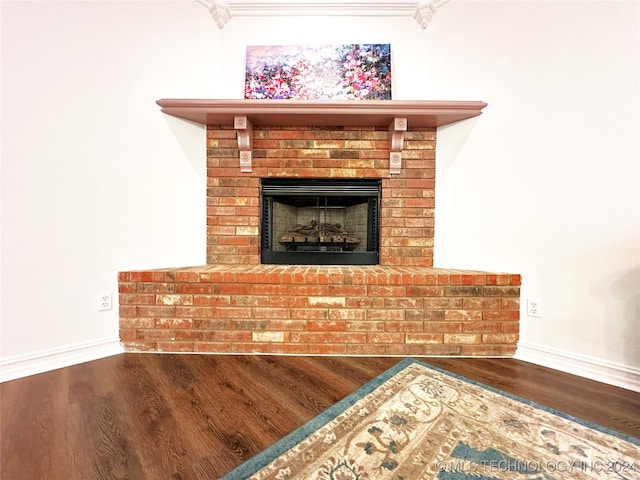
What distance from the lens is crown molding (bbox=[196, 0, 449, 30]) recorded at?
1.74m

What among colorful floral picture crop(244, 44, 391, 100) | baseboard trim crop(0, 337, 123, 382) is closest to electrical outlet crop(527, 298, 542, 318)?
colorful floral picture crop(244, 44, 391, 100)

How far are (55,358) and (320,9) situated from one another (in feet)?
9.17

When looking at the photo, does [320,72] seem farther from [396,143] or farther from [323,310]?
[323,310]

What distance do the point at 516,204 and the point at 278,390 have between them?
1.74m

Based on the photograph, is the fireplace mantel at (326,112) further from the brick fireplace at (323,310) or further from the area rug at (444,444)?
the area rug at (444,444)

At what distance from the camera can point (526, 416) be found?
958 mm

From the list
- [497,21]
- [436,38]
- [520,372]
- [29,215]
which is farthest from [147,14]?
[520,372]

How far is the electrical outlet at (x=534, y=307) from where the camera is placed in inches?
56.4

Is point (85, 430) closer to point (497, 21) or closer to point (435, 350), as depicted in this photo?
point (435, 350)

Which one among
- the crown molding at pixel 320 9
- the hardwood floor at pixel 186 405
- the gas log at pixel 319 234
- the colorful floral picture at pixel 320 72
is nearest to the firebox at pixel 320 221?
the gas log at pixel 319 234

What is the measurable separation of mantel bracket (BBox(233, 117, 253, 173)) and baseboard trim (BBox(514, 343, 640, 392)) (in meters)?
2.14

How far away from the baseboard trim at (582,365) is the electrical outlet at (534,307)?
0.18 m

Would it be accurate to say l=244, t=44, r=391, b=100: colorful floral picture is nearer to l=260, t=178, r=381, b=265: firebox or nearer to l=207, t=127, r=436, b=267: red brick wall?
l=207, t=127, r=436, b=267: red brick wall

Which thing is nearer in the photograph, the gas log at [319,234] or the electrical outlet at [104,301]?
the electrical outlet at [104,301]
